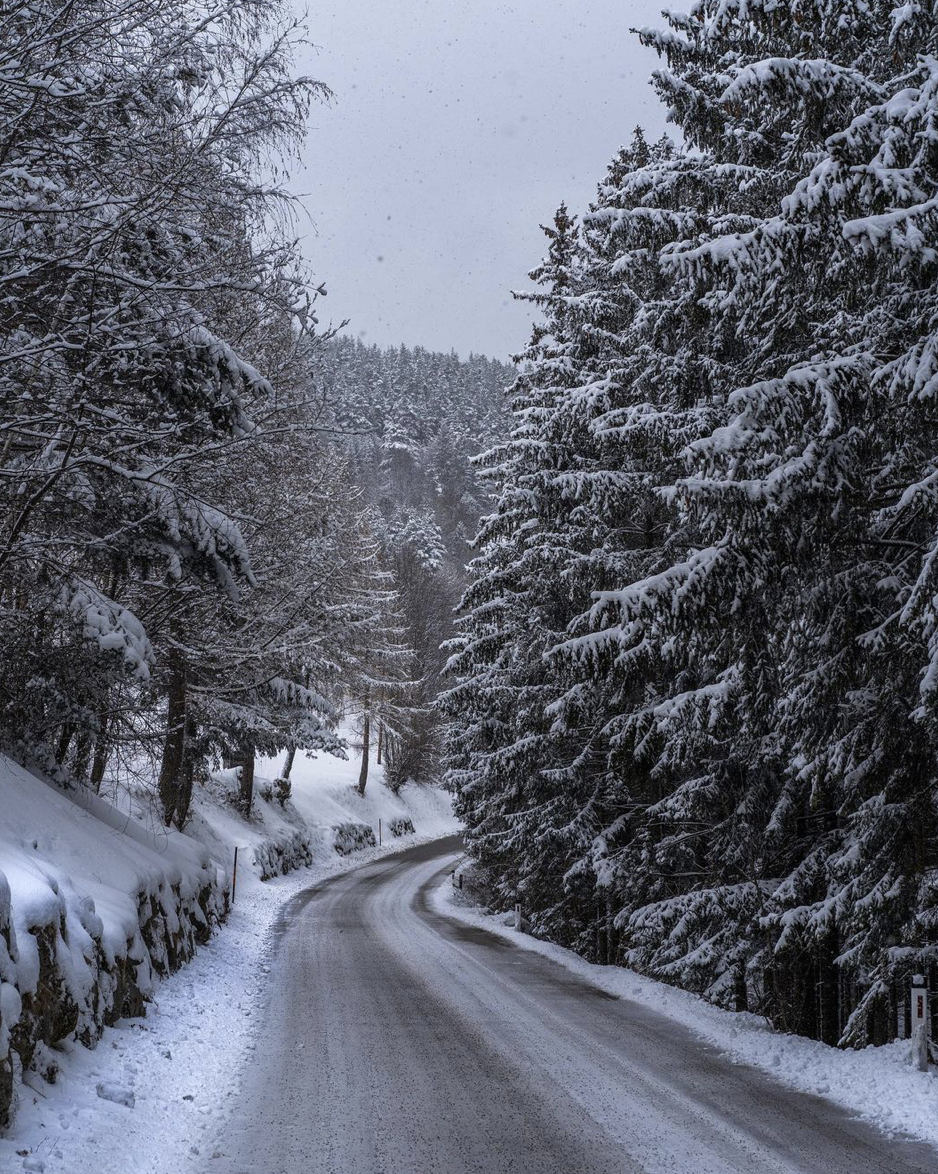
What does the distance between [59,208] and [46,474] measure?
1.80 meters

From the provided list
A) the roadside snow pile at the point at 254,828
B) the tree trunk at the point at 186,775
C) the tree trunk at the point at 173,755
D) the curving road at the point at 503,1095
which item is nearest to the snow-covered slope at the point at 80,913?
the tree trunk at the point at 173,755

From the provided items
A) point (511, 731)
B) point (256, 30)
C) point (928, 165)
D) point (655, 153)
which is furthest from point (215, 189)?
point (511, 731)

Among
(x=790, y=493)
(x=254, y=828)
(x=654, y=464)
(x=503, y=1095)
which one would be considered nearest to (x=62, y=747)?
(x=503, y=1095)

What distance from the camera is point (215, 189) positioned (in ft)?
23.8

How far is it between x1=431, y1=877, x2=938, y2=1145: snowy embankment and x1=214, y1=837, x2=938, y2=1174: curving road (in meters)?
0.29

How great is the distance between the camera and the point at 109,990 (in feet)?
28.3

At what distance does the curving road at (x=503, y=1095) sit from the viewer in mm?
6590

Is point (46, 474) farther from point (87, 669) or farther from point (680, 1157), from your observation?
point (680, 1157)

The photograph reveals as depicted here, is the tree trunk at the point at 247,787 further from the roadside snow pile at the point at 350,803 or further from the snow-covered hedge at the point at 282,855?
the roadside snow pile at the point at 350,803

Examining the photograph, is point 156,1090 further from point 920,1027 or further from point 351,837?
point 351,837

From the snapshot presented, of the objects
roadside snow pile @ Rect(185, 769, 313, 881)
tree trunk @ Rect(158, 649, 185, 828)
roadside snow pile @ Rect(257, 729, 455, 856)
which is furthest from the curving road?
roadside snow pile @ Rect(257, 729, 455, 856)

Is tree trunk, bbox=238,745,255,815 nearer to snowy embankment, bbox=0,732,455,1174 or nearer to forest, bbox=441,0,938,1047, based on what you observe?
snowy embankment, bbox=0,732,455,1174

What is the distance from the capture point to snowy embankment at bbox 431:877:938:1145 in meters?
7.88

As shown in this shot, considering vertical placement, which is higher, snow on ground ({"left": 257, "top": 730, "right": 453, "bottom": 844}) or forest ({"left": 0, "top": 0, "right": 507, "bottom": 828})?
forest ({"left": 0, "top": 0, "right": 507, "bottom": 828})
